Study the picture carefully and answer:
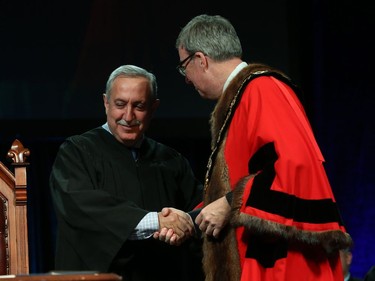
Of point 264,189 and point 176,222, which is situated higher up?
point 264,189

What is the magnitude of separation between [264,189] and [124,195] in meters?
1.00

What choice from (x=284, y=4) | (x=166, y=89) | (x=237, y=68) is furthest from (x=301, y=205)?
(x=284, y=4)

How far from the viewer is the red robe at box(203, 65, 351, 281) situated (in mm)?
3424

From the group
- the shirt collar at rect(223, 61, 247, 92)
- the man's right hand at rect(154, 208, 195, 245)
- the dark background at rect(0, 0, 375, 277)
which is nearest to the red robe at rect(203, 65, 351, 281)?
the shirt collar at rect(223, 61, 247, 92)

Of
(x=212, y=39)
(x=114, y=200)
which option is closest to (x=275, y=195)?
(x=212, y=39)

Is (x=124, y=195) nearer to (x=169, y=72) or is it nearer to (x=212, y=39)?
(x=212, y=39)

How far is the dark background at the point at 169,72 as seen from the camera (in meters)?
6.04

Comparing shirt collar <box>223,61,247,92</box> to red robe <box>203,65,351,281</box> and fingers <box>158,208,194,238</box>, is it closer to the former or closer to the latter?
red robe <box>203,65,351,281</box>

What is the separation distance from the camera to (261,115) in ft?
11.6

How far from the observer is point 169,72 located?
20.6ft

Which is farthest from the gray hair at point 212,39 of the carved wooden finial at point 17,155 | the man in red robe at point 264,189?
the carved wooden finial at point 17,155

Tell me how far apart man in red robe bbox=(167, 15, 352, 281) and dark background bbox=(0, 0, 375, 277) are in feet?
7.89

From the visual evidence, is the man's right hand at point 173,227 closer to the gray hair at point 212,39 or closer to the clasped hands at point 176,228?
the clasped hands at point 176,228

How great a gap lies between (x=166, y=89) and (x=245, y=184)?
2813mm
